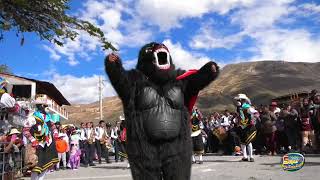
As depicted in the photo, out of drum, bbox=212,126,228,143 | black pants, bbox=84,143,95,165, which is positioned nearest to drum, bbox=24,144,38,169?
black pants, bbox=84,143,95,165

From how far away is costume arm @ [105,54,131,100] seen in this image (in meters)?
4.55

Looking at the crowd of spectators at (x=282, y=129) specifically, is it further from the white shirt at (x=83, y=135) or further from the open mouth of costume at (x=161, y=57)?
the open mouth of costume at (x=161, y=57)

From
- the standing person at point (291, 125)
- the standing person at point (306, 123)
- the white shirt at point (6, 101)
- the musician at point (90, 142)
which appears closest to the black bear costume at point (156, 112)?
the white shirt at point (6, 101)

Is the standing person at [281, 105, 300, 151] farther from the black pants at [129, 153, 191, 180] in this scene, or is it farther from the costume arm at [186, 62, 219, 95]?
the black pants at [129, 153, 191, 180]

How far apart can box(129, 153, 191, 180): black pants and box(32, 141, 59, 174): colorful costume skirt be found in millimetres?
4214

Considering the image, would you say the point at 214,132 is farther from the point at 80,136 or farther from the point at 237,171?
the point at 237,171

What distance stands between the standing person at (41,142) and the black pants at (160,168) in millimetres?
4234

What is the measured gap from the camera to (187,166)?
4613mm

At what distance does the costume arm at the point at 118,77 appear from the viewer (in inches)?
179

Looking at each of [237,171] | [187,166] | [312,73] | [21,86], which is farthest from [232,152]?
[312,73]

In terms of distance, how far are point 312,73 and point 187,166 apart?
103621mm

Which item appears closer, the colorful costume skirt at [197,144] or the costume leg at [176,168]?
the costume leg at [176,168]

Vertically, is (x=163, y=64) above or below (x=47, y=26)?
below

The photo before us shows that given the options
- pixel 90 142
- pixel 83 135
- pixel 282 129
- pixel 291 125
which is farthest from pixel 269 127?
pixel 83 135
